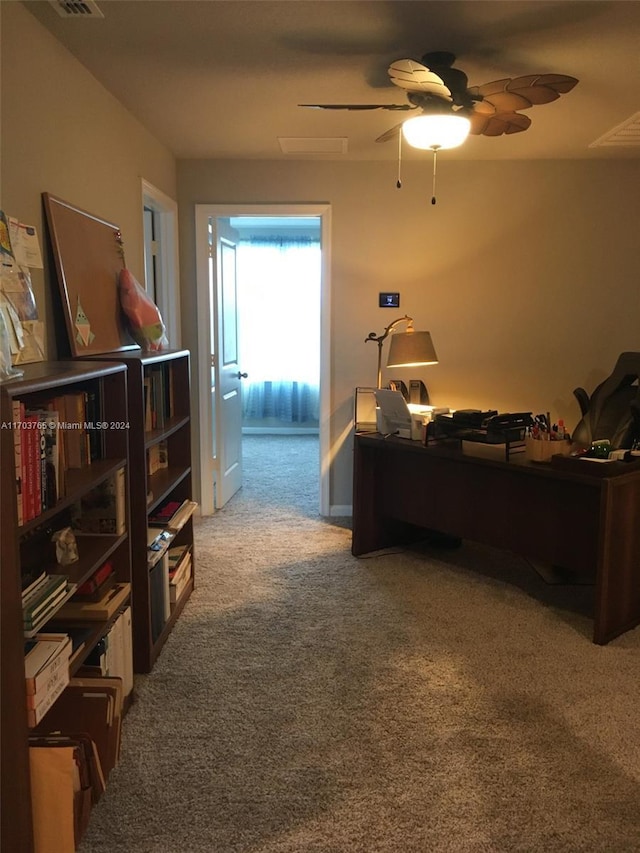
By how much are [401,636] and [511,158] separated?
3.09 metres

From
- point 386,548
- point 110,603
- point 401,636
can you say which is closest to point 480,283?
point 386,548

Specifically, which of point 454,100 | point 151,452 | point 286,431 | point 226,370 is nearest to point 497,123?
point 454,100

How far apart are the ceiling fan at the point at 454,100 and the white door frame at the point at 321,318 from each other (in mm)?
1605

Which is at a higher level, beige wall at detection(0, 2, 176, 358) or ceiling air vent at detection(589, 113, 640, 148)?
ceiling air vent at detection(589, 113, 640, 148)

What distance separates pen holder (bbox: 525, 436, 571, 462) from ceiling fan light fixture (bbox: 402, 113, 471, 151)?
133 centimetres

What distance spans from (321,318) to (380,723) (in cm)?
281

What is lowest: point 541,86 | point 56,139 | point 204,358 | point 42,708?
point 42,708

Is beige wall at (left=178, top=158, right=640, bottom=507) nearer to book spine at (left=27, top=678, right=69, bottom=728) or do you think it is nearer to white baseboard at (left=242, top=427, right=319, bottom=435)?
book spine at (left=27, top=678, right=69, bottom=728)

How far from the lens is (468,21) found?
2.33 metres

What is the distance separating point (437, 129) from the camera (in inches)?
99.3

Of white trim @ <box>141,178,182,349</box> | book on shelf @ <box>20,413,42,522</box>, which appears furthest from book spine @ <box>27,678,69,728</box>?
white trim @ <box>141,178,182,349</box>

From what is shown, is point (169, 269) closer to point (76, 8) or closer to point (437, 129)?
point (76, 8)

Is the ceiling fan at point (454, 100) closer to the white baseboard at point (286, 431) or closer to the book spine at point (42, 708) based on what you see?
the book spine at point (42, 708)

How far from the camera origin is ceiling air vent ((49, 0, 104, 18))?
86.6 inches
